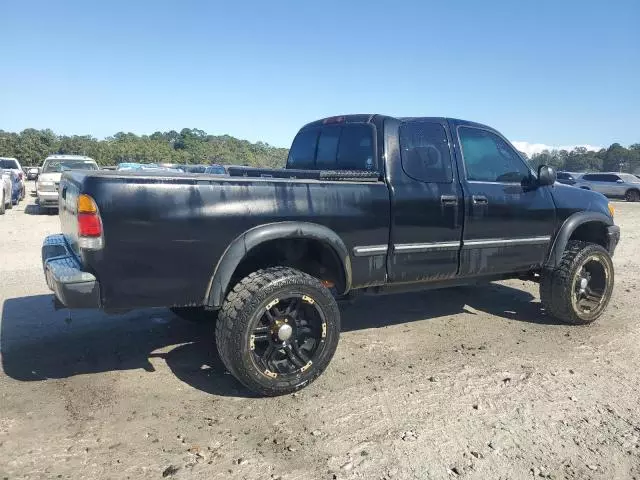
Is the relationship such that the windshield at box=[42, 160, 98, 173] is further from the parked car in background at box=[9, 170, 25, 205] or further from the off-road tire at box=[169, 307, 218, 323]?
the off-road tire at box=[169, 307, 218, 323]

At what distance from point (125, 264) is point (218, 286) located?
59 centimetres

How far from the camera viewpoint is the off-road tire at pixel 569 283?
5090 mm

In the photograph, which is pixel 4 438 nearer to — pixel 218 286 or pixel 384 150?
pixel 218 286

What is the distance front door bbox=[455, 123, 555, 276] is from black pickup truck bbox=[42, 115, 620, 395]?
0.05 feet

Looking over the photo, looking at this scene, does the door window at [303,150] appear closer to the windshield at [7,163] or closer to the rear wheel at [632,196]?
the windshield at [7,163]

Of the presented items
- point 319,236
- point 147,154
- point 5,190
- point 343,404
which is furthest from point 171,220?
point 147,154

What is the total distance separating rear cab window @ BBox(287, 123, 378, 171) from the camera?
436cm

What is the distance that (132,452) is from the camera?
282 cm

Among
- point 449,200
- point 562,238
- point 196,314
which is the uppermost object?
point 449,200

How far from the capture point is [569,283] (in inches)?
200

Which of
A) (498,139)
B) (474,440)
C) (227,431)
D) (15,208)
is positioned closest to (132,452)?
(227,431)

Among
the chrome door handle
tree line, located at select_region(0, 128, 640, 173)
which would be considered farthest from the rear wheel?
the chrome door handle

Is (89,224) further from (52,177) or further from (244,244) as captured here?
(52,177)

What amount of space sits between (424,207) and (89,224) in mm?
2484
